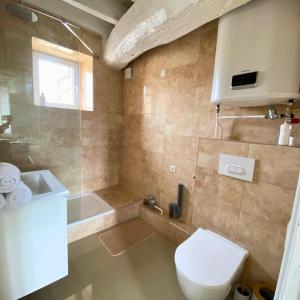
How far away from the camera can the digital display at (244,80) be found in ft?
3.61

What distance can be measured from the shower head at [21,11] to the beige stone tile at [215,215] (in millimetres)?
2431

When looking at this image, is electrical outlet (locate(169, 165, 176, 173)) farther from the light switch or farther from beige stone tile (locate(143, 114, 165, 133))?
the light switch

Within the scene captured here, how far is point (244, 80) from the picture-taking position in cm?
114

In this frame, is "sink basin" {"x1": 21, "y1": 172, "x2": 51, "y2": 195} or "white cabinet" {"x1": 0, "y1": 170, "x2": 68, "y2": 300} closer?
"white cabinet" {"x1": 0, "y1": 170, "x2": 68, "y2": 300}

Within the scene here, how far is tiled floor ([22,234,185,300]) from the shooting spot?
135cm

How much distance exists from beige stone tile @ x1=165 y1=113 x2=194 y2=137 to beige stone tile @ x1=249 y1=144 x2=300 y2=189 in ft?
2.22

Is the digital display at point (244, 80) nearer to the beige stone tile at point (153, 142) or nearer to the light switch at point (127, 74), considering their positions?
the beige stone tile at point (153, 142)

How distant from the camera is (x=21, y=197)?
1.06 meters

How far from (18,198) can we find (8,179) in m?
0.13

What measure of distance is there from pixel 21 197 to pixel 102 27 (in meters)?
2.03

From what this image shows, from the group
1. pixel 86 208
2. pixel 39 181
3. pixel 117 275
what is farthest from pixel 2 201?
pixel 86 208

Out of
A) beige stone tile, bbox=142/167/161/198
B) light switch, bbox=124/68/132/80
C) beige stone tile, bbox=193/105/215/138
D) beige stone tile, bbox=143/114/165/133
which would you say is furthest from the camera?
light switch, bbox=124/68/132/80

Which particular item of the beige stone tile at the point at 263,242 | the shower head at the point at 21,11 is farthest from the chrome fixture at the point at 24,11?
the beige stone tile at the point at 263,242

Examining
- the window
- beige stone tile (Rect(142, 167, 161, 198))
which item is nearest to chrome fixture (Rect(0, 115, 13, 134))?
the window
